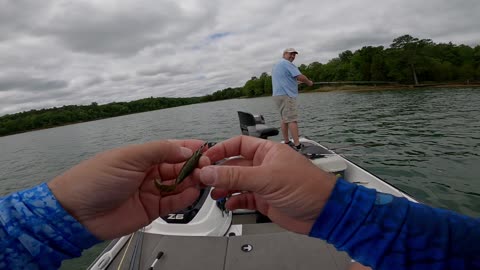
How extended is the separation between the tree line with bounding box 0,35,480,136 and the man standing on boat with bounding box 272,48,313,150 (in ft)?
184

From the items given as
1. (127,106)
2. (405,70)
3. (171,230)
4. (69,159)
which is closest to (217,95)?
(127,106)

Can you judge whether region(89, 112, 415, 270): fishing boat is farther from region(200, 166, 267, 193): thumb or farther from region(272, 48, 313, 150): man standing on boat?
region(272, 48, 313, 150): man standing on boat

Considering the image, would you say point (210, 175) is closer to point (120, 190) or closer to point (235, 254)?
point (120, 190)

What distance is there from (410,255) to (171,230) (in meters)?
2.69

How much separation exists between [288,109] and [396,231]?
18.5ft

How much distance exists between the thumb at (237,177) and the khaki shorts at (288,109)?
5.41 metres

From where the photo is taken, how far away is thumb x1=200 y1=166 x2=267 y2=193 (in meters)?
1.22

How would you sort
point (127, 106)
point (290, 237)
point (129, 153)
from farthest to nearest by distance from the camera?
point (127, 106)
point (290, 237)
point (129, 153)

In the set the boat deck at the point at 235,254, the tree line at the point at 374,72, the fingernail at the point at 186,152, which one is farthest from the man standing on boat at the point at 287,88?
the tree line at the point at 374,72

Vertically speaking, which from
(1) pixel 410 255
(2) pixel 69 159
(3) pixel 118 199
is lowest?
(2) pixel 69 159

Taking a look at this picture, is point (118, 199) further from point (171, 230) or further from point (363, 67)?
point (363, 67)

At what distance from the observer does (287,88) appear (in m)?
6.59

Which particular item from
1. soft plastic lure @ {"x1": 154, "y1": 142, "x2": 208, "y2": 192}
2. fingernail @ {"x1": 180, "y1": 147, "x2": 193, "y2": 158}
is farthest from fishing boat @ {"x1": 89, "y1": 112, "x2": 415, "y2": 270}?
fingernail @ {"x1": 180, "y1": 147, "x2": 193, "y2": 158}

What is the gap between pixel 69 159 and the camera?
21.1 metres
